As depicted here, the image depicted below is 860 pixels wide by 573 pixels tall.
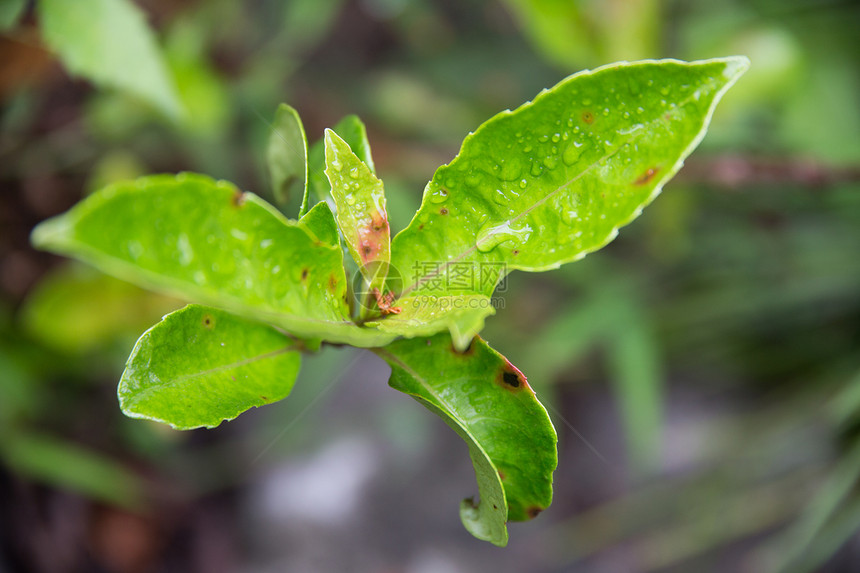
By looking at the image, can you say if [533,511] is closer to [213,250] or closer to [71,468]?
[213,250]

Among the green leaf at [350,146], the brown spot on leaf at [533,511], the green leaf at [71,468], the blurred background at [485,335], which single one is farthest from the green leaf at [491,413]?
the green leaf at [71,468]

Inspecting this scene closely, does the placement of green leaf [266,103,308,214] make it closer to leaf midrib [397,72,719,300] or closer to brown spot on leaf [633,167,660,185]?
leaf midrib [397,72,719,300]

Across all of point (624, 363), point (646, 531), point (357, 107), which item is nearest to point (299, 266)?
point (624, 363)

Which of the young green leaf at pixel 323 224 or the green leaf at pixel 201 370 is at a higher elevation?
the young green leaf at pixel 323 224

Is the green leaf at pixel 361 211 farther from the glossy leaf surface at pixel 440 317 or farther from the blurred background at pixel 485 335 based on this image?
the blurred background at pixel 485 335

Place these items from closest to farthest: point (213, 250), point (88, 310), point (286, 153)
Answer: point (213, 250) → point (286, 153) → point (88, 310)

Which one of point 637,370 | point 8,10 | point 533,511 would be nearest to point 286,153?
point 533,511

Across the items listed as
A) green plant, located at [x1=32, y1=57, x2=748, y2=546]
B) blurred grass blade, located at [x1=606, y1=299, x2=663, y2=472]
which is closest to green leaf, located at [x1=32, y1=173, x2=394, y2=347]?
green plant, located at [x1=32, y1=57, x2=748, y2=546]
